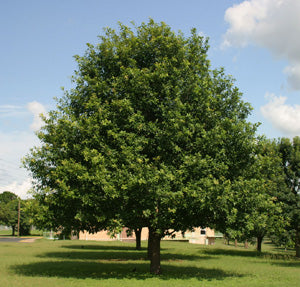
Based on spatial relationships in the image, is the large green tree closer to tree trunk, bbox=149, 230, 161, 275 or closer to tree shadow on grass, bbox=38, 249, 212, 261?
tree trunk, bbox=149, 230, 161, 275

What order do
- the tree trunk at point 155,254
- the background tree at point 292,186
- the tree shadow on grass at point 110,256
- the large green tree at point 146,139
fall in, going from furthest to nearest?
the background tree at point 292,186 < the tree shadow on grass at point 110,256 < the tree trunk at point 155,254 < the large green tree at point 146,139

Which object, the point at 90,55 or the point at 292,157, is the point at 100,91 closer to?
the point at 90,55

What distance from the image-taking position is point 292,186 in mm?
37188

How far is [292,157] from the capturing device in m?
37.8

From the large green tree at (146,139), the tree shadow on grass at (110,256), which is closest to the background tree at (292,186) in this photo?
the tree shadow on grass at (110,256)

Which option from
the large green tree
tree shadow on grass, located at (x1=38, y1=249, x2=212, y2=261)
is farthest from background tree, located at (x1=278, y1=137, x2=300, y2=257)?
the large green tree

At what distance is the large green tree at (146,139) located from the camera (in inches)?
661

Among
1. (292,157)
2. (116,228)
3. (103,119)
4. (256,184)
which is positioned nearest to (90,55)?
(103,119)

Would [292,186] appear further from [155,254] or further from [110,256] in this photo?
[155,254]

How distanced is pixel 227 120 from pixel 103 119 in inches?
260

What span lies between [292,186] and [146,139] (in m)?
25.2

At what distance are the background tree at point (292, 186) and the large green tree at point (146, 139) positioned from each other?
716 inches

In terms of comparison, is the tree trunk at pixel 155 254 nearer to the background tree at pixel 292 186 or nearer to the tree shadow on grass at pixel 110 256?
the tree shadow on grass at pixel 110 256

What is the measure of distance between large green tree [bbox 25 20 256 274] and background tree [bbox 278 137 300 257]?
18.2 m
